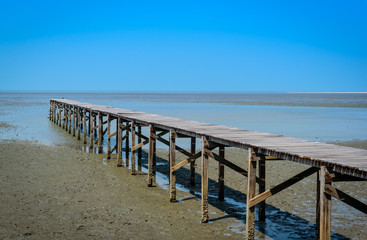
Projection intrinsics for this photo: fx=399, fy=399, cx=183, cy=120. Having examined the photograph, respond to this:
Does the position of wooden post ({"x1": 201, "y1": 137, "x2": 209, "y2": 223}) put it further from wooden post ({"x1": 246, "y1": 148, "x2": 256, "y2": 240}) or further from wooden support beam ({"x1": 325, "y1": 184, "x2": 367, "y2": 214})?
wooden support beam ({"x1": 325, "y1": 184, "x2": 367, "y2": 214})

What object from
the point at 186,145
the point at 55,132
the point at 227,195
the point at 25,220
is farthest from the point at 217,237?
the point at 55,132

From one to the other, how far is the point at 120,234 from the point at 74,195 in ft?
9.27

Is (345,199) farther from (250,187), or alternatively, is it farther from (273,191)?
(250,187)

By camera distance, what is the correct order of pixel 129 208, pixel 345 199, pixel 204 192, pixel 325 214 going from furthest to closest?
pixel 129 208
pixel 204 192
pixel 325 214
pixel 345 199

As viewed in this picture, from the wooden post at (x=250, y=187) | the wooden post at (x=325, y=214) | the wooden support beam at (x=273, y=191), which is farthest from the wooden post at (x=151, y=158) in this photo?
the wooden post at (x=325, y=214)

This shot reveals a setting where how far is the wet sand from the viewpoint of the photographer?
7.18m

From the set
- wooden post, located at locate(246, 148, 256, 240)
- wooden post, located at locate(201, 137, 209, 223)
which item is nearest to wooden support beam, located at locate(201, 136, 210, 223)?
wooden post, located at locate(201, 137, 209, 223)

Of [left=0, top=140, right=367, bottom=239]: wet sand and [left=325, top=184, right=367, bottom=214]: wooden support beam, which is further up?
[left=325, top=184, right=367, bottom=214]: wooden support beam

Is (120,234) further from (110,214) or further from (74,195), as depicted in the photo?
(74,195)

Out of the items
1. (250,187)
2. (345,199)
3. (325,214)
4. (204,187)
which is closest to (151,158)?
(204,187)

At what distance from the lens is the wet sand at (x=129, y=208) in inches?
283

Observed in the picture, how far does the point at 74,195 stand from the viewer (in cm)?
944

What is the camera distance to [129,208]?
856 cm

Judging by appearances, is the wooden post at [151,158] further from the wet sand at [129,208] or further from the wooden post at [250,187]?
the wooden post at [250,187]
